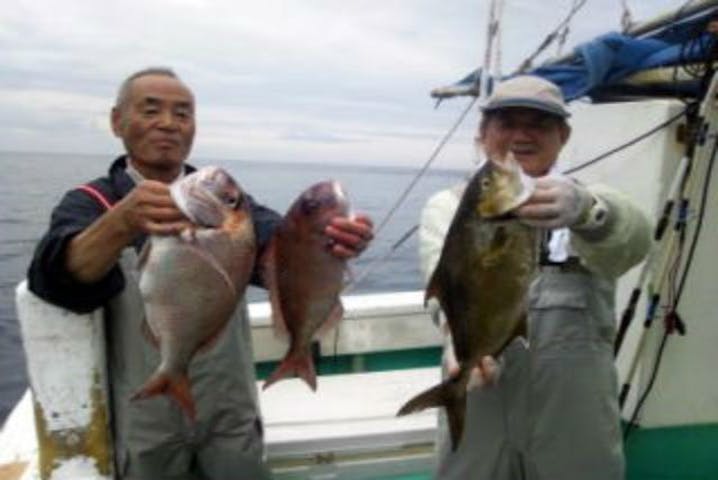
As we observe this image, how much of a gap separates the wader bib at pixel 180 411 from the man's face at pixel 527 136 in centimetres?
127

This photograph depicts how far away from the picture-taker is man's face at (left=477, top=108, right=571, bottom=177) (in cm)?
304

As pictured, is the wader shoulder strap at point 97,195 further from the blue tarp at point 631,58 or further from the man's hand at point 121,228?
the blue tarp at point 631,58

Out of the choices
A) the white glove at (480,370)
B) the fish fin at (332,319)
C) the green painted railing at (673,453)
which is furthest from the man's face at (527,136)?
the green painted railing at (673,453)

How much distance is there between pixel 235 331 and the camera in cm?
321

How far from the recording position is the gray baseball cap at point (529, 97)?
117 inches

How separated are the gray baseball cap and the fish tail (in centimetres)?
114

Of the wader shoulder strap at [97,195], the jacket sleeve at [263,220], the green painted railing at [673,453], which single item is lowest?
the green painted railing at [673,453]

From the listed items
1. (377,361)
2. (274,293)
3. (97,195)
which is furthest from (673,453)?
(97,195)

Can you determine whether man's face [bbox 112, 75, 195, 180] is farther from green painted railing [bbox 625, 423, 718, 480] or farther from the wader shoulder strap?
green painted railing [bbox 625, 423, 718, 480]

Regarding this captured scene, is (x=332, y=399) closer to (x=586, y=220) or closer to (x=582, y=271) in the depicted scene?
(x=582, y=271)

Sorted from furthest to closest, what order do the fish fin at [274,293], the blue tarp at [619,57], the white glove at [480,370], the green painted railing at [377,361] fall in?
the green painted railing at [377,361] < the blue tarp at [619,57] < the white glove at [480,370] < the fish fin at [274,293]

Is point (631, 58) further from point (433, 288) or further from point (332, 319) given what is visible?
point (332, 319)

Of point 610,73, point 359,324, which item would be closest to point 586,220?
point 610,73

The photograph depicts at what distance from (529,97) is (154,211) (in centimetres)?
158
